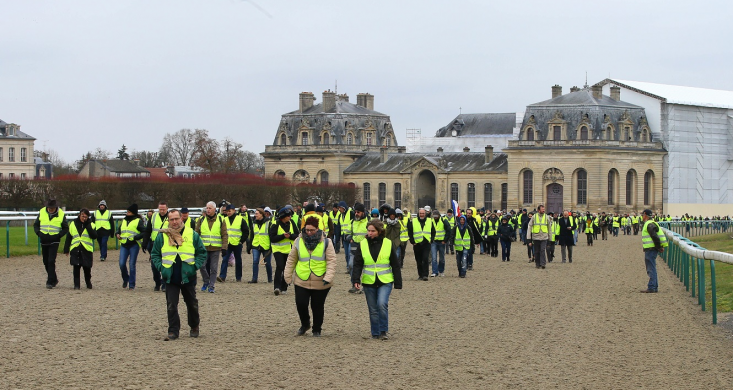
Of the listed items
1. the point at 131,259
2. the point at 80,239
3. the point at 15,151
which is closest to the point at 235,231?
the point at 131,259

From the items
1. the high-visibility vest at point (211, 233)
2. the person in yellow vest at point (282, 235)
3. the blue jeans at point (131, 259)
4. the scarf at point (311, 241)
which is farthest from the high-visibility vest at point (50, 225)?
the scarf at point (311, 241)

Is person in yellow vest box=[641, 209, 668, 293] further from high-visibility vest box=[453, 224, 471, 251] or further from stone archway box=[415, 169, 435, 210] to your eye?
stone archway box=[415, 169, 435, 210]

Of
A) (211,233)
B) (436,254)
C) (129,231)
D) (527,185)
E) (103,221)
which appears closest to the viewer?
(211,233)

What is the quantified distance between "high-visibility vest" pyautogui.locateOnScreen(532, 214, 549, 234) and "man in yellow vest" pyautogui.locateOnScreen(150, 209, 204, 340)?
16110 mm

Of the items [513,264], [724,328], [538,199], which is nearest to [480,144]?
[538,199]

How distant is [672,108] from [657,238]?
2651 inches

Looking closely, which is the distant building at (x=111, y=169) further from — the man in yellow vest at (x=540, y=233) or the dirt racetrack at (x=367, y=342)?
the dirt racetrack at (x=367, y=342)

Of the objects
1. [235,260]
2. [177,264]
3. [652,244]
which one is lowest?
[235,260]

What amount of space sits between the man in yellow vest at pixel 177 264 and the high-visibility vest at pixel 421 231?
1038 cm

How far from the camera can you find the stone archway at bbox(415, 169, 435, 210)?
9100 cm

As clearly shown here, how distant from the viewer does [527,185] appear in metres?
86.1

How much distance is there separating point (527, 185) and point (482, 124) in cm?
2178

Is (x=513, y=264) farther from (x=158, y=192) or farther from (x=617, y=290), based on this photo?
(x=158, y=192)

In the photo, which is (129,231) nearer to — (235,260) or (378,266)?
(235,260)
